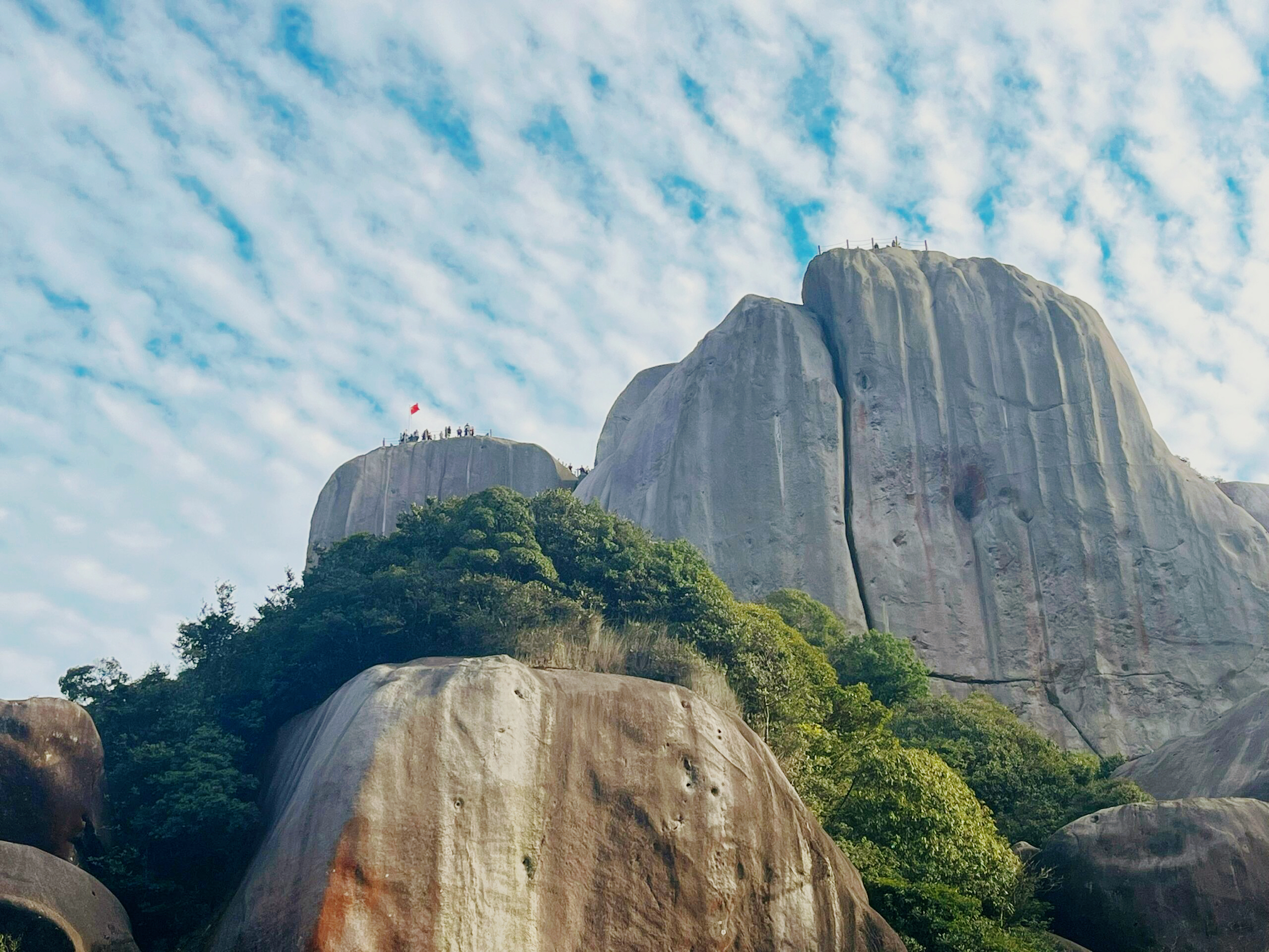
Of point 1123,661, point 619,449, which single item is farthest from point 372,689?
point 619,449

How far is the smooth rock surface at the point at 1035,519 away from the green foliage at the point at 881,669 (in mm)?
5731

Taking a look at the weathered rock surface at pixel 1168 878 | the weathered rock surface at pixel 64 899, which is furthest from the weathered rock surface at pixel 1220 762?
the weathered rock surface at pixel 64 899

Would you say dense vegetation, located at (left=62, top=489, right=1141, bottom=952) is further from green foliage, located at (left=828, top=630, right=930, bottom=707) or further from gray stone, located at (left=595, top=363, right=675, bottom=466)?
gray stone, located at (left=595, top=363, right=675, bottom=466)

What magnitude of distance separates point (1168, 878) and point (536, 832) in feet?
34.1

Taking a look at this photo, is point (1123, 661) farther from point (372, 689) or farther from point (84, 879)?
point (84, 879)

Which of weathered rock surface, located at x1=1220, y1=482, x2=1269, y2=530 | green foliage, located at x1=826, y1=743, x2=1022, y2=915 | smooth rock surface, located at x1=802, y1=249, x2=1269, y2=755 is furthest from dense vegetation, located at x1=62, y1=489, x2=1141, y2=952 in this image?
weathered rock surface, located at x1=1220, y1=482, x2=1269, y2=530

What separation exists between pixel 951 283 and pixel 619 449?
507 inches

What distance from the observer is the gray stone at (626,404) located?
5691cm

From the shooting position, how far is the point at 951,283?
46.5 metres

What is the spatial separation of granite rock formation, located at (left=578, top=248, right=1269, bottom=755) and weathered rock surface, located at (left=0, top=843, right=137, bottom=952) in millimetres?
24465

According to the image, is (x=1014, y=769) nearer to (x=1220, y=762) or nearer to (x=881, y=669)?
(x=1220, y=762)

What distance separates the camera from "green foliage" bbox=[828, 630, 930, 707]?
32781 mm

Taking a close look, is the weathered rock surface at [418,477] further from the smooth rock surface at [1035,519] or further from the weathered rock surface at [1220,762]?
the weathered rock surface at [1220,762]

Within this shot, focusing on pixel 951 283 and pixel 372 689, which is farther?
pixel 951 283
